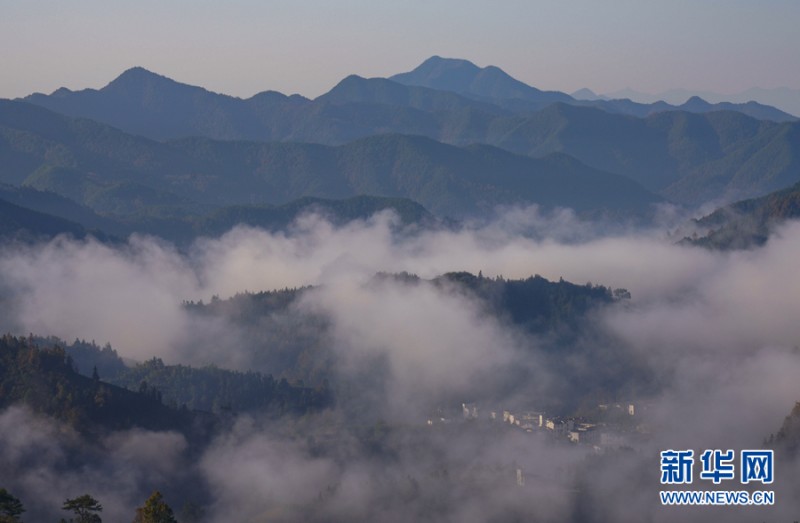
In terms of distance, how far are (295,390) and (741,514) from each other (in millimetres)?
73395

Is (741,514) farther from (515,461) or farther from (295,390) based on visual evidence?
(295,390)

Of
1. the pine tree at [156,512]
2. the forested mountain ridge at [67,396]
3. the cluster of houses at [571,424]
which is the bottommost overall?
the pine tree at [156,512]

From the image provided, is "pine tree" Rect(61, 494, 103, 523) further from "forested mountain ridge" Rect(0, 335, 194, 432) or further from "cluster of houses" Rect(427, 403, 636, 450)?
"cluster of houses" Rect(427, 403, 636, 450)

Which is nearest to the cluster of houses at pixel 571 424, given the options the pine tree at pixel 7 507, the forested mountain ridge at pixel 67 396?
the forested mountain ridge at pixel 67 396

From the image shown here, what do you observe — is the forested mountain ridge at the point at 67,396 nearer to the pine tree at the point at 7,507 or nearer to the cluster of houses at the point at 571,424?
the pine tree at the point at 7,507

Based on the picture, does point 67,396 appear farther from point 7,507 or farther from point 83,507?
point 7,507

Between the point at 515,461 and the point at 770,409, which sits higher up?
the point at 770,409

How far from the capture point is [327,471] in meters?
133

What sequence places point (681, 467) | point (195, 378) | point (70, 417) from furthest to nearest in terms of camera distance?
point (195, 378)
point (70, 417)
point (681, 467)

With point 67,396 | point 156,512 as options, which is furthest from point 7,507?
point 67,396

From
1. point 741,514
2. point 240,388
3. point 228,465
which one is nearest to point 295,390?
point 240,388

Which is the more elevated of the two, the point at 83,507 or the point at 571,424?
the point at 571,424

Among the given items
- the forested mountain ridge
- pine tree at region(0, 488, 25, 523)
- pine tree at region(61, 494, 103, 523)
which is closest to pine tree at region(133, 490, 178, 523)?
pine tree at region(61, 494, 103, 523)

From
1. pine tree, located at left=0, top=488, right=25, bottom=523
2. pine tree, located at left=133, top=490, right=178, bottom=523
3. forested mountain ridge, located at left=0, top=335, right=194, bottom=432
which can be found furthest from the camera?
forested mountain ridge, located at left=0, top=335, right=194, bottom=432
